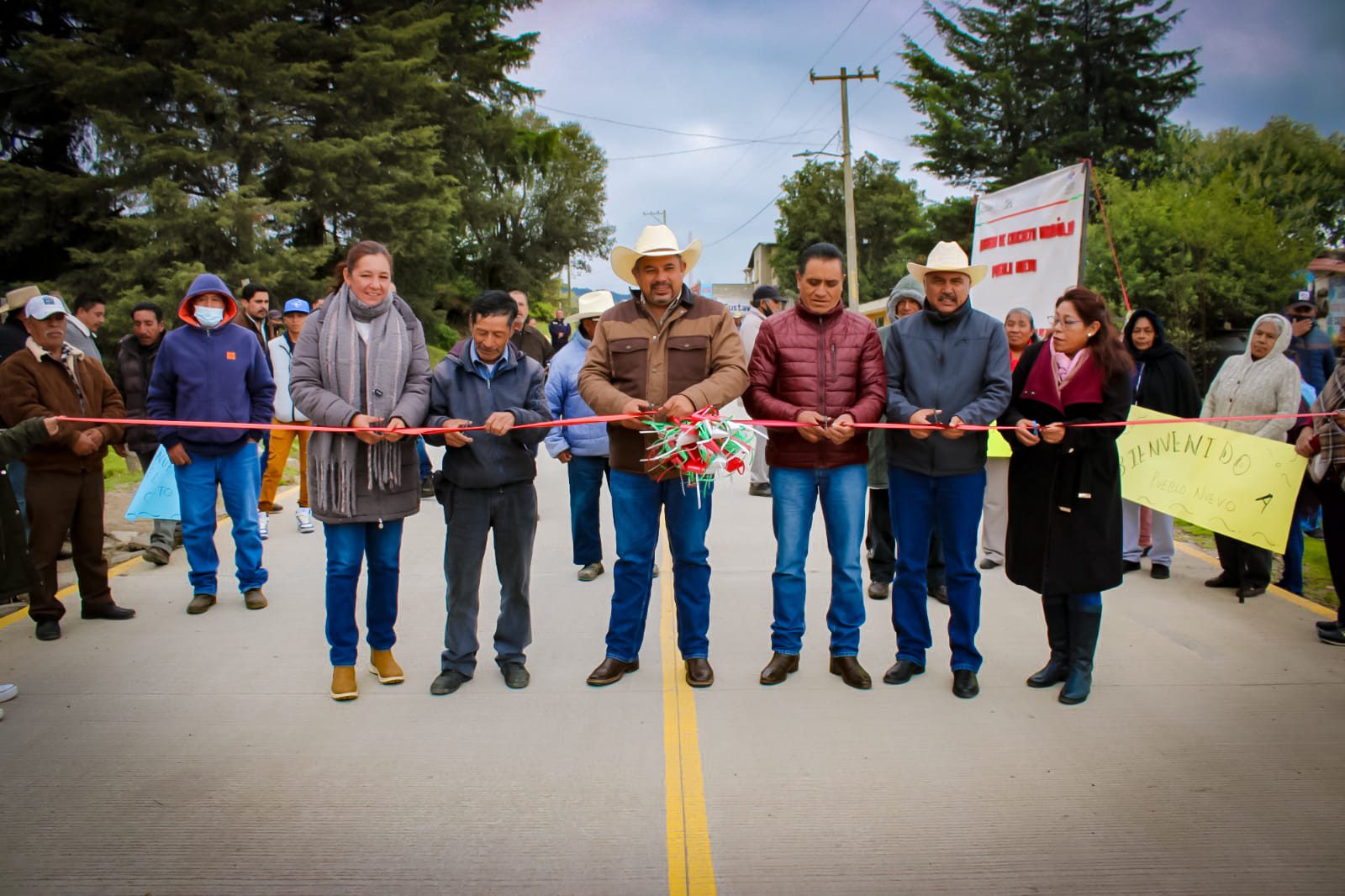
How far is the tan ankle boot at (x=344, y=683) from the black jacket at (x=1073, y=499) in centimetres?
344

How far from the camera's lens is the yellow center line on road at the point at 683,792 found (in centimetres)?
307

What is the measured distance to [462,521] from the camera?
4742 millimetres

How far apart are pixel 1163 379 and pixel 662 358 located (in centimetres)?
411

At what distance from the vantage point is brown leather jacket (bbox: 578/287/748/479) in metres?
4.65

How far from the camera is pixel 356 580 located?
4699 mm

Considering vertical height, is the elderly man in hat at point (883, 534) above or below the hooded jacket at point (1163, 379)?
below

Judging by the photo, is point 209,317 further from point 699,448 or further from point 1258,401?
point 1258,401

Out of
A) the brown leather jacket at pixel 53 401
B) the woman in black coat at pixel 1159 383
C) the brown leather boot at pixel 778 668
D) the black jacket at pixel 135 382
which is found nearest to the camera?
the brown leather boot at pixel 778 668

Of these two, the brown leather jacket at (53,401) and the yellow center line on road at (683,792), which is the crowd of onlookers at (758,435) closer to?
the yellow center line on road at (683,792)

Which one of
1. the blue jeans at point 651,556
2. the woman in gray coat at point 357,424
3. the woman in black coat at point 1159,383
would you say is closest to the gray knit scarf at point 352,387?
the woman in gray coat at point 357,424

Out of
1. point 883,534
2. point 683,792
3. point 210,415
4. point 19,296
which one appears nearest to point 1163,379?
point 883,534

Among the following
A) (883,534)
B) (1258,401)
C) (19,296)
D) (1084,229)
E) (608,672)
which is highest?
(1084,229)

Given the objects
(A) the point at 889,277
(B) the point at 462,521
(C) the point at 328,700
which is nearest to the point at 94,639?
(C) the point at 328,700

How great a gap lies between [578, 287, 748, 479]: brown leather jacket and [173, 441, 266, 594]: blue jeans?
118 inches
